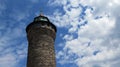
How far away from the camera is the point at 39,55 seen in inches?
700

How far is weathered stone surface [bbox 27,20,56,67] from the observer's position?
695 inches

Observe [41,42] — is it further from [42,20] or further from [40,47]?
[42,20]

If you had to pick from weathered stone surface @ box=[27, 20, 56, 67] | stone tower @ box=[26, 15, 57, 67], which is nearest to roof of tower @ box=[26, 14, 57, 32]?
stone tower @ box=[26, 15, 57, 67]

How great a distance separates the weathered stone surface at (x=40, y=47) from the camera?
695 inches

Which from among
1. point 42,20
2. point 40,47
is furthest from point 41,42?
point 42,20

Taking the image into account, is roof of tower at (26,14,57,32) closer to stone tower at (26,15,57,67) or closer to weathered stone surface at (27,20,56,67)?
stone tower at (26,15,57,67)

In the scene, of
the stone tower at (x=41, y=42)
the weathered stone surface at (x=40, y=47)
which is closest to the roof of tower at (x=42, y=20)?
the stone tower at (x=41, y=42)

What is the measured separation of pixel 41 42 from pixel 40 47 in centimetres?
50

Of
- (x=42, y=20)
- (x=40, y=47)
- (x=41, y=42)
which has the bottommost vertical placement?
(x=40, y=47)

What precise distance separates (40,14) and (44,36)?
3402mm

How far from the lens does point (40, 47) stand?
18.1 m

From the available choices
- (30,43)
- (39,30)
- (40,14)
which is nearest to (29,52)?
(30,43)

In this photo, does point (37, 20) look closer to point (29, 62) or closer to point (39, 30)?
point (39, 30)

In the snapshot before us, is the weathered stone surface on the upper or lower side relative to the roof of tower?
lower
